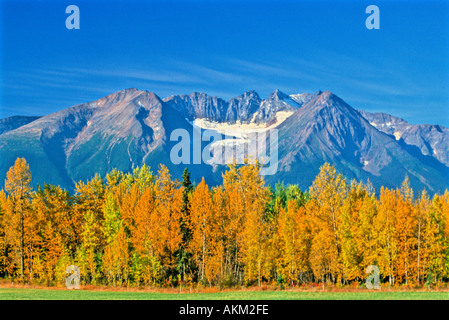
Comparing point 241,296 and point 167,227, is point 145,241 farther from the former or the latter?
point 241,296

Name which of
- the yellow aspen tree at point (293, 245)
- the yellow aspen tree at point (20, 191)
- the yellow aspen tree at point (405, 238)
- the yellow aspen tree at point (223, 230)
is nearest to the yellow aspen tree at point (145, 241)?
the yellow aspen tree at point (223, 230)

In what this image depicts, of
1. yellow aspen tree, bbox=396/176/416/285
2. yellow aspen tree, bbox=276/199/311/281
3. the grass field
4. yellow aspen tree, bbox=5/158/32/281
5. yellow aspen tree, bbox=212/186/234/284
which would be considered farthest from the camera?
yellow aspen tree, bbox=5/158/32/281

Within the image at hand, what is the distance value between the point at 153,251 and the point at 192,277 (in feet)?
25.0

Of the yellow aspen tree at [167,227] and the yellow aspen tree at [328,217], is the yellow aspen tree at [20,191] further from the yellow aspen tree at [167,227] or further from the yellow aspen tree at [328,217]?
the yellow aspen tree at [328,217]

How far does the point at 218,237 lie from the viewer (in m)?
81.1

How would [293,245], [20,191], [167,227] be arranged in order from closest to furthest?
1. [167,227]
2. [293,245]
3. [20,191]

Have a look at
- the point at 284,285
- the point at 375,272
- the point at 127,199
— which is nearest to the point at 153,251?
the point at 127,199

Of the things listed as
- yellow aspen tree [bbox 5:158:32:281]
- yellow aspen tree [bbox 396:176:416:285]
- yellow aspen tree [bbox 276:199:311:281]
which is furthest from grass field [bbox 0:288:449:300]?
yellow aspen tree [bbox 5:158:32:281]

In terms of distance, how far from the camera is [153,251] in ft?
260

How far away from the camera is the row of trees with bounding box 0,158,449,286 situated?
255 ft

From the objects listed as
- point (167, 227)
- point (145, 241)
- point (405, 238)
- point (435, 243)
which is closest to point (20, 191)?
point (145, 241)

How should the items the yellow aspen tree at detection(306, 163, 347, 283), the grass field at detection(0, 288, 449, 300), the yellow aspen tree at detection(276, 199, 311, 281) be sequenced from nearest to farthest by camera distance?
the grass field at detection(0, 288, 449, 300) < the yellow aspen tree at detection(306, 163, 347, 283) < the yellow aspen tree at detection(276, 199, 311, 281)

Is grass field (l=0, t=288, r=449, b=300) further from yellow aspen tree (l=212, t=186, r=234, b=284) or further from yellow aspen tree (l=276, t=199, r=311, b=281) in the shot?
yellow aspen tree (l=276, t=199, r=311, b=281)
